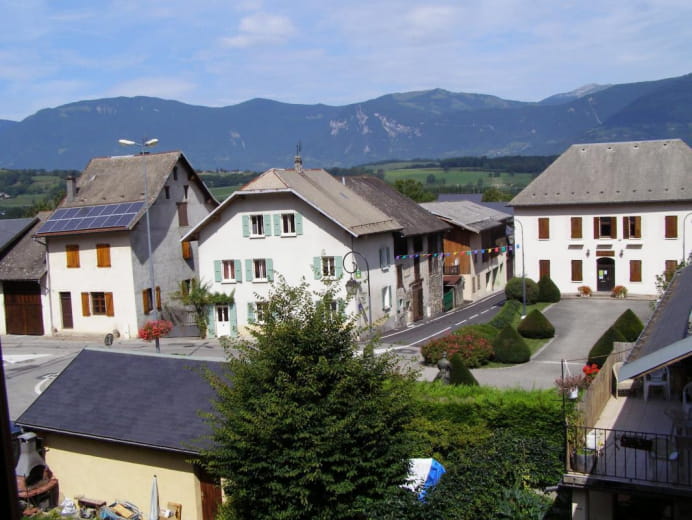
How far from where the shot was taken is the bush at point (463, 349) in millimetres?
29516

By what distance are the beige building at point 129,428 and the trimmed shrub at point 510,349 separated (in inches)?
644

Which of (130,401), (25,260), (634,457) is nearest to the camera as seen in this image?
(634,457)

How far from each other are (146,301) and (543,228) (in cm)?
2532

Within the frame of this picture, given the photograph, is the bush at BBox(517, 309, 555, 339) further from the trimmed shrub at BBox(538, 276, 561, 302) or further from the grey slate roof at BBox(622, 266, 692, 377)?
the grey slate roof at BBox(622, 266, 692, 377)

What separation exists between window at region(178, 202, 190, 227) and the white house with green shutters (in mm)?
2845

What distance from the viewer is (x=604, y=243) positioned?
4684cm

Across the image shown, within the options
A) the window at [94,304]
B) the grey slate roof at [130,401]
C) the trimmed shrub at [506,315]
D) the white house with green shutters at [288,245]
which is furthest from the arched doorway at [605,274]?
A: the grey slate roof at [130,401]

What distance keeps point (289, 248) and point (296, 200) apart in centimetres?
253

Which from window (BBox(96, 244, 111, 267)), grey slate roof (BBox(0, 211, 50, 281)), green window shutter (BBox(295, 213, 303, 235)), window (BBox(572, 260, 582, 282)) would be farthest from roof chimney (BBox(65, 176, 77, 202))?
window (BBox(572, 260, 582, 282))

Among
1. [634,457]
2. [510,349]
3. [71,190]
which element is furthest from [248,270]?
[634,457]

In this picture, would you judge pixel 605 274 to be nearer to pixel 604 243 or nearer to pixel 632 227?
pixel 604 243

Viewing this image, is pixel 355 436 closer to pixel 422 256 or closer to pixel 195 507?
pixel 195 507

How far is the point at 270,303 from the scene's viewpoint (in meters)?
13.5

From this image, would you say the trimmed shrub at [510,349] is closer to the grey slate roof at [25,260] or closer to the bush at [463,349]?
the bush at [463,349]
